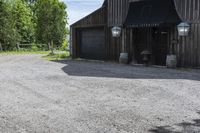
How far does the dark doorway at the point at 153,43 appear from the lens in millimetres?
20281

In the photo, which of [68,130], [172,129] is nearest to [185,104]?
[172,129]

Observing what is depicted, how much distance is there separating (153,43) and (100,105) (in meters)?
12.7

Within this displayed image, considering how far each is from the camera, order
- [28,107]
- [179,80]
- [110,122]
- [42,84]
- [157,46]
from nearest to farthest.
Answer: [110,122] < [28,107] < [42,84] < [179,80] < [157,46]

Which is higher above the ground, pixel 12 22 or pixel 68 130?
pixel 12 22

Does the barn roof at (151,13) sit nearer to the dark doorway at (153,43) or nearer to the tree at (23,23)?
the dark doorway at (153,43)

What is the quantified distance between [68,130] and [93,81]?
21.1ft

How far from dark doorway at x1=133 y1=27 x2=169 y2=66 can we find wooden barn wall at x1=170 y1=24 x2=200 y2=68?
102 cm

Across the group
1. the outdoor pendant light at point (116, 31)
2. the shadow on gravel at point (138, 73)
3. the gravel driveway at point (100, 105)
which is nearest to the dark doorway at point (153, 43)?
the outdoor pendant light at point (116, 31)

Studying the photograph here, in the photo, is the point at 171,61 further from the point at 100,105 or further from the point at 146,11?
the point at 100,105

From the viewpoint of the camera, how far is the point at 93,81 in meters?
12.9

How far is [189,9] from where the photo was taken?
61.1 feet

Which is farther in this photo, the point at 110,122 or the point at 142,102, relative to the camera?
the point at 142,102

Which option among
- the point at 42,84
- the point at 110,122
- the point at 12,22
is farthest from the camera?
the point at 12,22

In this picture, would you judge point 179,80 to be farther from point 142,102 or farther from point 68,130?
point 68,130
